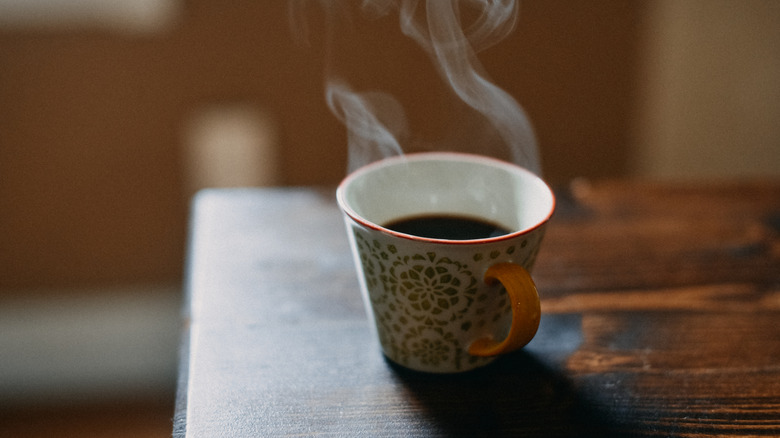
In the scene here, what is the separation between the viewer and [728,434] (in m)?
0.50

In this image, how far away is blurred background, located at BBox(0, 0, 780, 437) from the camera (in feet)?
4.49

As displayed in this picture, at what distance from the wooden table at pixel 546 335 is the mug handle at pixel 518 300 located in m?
0.06

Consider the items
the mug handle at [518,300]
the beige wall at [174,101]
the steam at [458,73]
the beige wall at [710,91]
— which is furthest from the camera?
the beige wall at [710,91]

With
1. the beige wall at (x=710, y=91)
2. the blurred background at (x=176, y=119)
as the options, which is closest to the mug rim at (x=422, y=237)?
the blurred background at (x=176, y=119)

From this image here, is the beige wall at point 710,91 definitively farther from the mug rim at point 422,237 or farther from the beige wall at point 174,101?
the mug rim at point 422,237

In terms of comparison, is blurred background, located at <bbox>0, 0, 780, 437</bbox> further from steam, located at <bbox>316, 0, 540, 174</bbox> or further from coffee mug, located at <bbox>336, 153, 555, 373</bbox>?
coffee mug, located at <bbox>336, 153, 555, 373</bbox>

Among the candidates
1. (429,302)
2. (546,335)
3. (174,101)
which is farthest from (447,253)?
(174,101)

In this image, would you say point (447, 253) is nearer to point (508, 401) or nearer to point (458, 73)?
point (508, 401)

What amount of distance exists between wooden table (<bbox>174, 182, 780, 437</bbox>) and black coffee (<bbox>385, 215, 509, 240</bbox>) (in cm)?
11

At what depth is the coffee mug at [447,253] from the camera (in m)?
0.49

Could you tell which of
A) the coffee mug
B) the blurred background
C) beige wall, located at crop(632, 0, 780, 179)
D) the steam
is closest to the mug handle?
the coffee mug

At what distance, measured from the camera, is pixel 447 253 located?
0.48 meters

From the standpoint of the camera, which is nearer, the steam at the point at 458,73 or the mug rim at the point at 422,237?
the mug rim at the point at 422,237

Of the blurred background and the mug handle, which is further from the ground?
the mug handle
